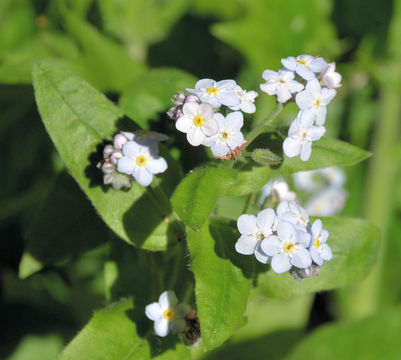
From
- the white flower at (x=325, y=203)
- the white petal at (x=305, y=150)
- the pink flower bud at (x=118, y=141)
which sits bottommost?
the white flower at (x=325, y=203)

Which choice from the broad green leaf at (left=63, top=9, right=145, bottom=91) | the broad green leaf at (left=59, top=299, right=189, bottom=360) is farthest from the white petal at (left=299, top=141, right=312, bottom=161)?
the broad green leaf at (left=63, top=9, right=145, bottom=91)

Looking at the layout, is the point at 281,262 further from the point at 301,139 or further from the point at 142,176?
the point at 142,176

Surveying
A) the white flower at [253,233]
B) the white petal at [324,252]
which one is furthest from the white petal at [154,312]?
the white petal at [324,252]

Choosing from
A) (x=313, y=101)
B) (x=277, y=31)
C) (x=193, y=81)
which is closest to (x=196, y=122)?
(x=313, y=101)

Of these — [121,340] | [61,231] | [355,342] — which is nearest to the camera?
[121,340]

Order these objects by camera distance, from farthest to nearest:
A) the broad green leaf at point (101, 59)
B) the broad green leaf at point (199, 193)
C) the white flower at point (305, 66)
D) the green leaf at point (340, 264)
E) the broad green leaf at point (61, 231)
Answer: the broad green leaf at point (101, 59) → the broad green leaf at point (61, 231) → the green leaf at point (340, 264) → the white flower at point (305, 66) → the broad green leaf at point (199, 193)

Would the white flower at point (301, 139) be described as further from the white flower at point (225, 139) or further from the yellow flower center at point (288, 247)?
the yellow flower center at point (288, 247)

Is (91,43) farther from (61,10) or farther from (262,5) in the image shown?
(262,5)
